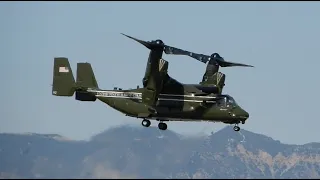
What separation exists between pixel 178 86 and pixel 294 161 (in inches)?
4741

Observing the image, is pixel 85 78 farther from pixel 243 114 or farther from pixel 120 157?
pixel 120 157

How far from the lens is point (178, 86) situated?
262 ft

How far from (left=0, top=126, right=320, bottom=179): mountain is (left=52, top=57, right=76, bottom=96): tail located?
18.2 feet

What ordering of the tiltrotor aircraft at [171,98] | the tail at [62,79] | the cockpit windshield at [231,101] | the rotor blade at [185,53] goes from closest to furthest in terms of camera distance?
the rotor blade at [185,53], the tiltrotor aircraft at [171,98], the cockpit windshield at [231,101], the tail at [62,79]

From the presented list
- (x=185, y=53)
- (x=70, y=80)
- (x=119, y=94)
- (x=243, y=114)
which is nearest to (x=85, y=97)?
(x=70, y=80)

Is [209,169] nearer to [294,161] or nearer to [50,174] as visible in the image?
[294,161]

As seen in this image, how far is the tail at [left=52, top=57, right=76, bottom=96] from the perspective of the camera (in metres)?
84.8

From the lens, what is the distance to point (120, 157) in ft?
321

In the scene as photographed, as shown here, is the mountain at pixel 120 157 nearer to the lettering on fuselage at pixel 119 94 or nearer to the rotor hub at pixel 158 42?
the lettering on fuselage at pixel 119 94

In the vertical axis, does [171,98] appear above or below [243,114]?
above

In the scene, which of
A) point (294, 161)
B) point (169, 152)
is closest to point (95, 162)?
point (169, 152)

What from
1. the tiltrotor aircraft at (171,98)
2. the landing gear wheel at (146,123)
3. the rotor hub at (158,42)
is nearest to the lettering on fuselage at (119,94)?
the tiltrotor aircraft at (171,98)

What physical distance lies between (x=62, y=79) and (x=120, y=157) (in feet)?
50.3

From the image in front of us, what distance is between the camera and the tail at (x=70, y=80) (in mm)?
84312
